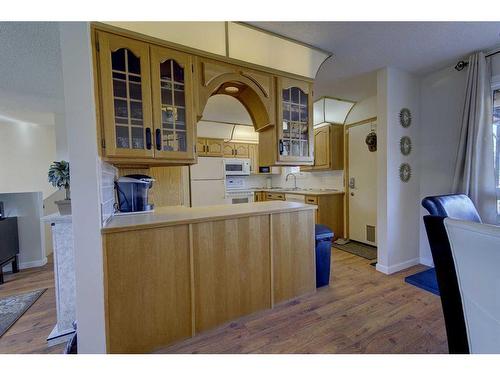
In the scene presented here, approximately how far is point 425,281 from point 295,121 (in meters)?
2.21

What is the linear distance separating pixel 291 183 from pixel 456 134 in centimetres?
309

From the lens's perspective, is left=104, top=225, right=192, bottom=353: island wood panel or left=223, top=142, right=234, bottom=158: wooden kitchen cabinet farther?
left=223, top=142, right=234, bottom=158: wooden kitchen cabinet

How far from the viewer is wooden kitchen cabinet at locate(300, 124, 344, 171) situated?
389cm

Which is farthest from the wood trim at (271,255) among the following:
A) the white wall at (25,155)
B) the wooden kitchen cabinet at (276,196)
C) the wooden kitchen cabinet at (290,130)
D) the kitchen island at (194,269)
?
the white wall at (25,155)

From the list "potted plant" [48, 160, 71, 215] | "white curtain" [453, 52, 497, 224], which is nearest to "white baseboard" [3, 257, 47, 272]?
"potted plant" [48, 160, 71, 215]

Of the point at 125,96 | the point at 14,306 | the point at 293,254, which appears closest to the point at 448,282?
the point at 293,254

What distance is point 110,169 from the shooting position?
1861 millimetres

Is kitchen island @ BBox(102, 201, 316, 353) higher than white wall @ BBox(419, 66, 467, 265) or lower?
lower

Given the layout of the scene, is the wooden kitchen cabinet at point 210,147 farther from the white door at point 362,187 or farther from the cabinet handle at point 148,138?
the cabinet handle at point 148,138

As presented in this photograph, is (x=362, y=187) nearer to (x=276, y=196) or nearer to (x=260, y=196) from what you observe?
(x=276, y=196)

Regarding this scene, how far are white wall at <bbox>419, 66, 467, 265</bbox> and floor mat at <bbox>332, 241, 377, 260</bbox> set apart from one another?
1.95ft

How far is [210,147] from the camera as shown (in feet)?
15.1

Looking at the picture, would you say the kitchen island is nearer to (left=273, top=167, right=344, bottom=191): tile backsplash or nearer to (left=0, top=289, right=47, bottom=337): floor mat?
(left=0, top=289, right=47, bottom=337): floor mat
